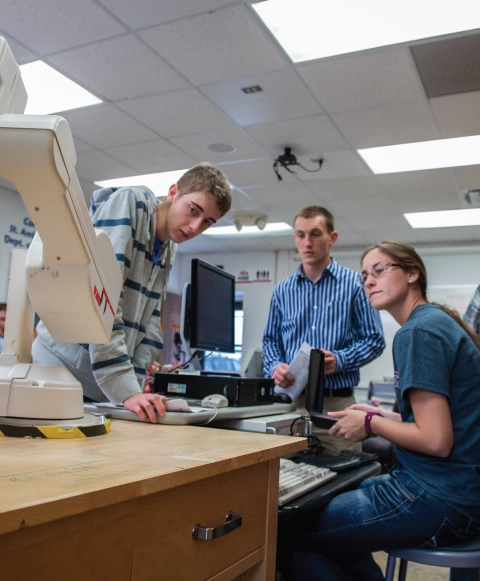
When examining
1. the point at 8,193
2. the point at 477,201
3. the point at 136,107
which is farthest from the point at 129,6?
the point at 477,201

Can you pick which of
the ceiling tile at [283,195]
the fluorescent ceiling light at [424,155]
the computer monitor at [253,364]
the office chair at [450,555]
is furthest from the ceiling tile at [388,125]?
the office chair at [450,555]

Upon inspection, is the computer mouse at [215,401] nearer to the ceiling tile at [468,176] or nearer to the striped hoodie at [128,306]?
the striped hoodie at [128,306]

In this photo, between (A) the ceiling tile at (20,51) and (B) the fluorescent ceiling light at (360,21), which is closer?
(B) the fluorescent ceiling light at (360,21)

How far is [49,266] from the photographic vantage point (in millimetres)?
916

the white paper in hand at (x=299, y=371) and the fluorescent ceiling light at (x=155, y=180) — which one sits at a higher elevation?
the fluorescent ceiling light at (x=155, y=180)

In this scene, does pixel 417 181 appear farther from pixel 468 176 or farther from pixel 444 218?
pixel 444 218

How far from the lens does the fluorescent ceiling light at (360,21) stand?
256 cm

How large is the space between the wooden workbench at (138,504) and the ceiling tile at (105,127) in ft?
10.6

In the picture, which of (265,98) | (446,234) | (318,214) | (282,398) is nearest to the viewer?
(282,398)

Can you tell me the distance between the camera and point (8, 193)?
5469mm

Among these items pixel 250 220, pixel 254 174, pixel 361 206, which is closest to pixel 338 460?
pixel 254 174

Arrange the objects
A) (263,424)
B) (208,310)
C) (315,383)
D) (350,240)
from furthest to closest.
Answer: (350,240)
(208,310)
(315,383)
(263,424)

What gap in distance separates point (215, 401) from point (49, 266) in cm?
64

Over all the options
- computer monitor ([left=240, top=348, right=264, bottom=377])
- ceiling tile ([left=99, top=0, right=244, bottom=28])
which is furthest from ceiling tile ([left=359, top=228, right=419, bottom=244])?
ceiling tile ([left=99, top=0, right=244, bottom=28])
